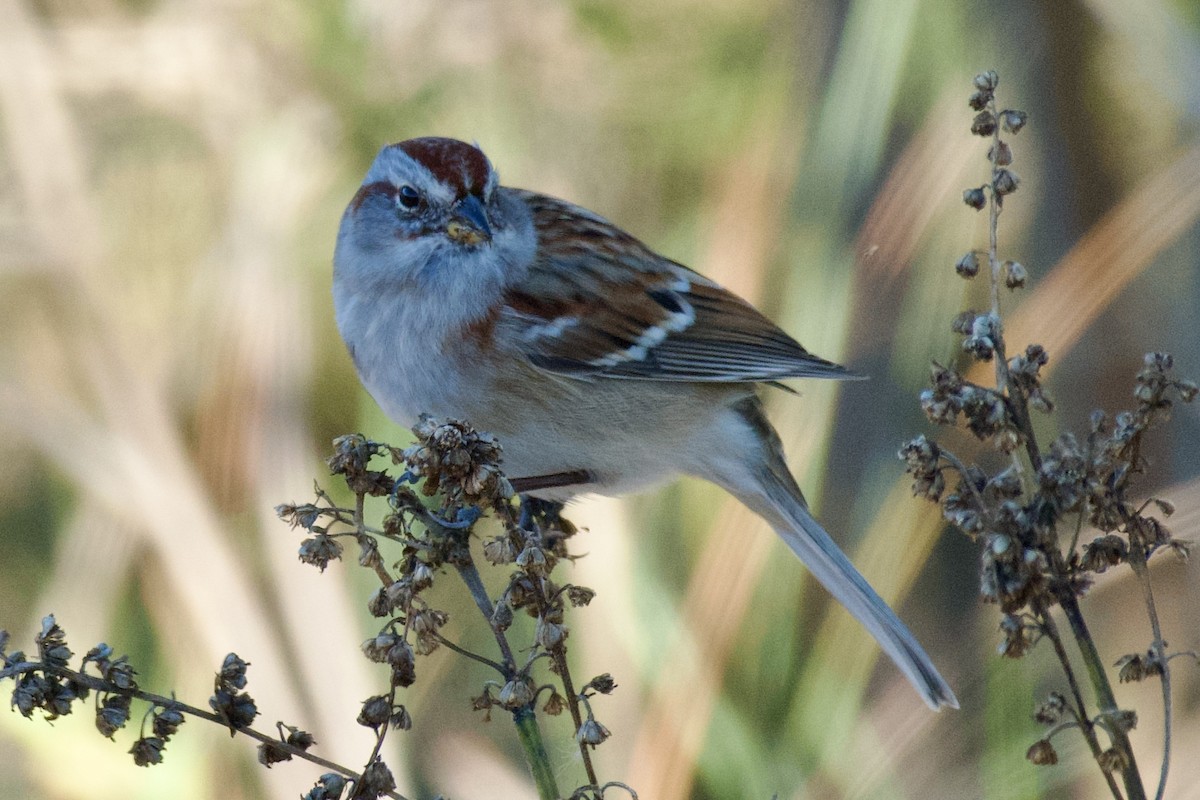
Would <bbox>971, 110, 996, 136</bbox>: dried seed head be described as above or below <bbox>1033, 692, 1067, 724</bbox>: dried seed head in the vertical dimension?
above

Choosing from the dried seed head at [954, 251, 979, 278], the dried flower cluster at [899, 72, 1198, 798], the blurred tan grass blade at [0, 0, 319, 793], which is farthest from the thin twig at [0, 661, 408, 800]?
the blurred tan grass blade at [0, 0, 319, 793]

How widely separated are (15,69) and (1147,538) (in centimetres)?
204

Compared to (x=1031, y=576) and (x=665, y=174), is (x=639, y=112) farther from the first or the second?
(x=1031, y=576)

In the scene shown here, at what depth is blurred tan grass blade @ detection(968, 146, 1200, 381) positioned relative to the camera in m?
1.74

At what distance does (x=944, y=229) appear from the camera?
1.90 metres

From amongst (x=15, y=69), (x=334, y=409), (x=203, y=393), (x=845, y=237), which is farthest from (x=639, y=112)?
(x=15, y=69)

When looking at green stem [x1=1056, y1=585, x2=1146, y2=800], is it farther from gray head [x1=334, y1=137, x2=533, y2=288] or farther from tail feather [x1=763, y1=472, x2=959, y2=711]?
gray head [x1=334, y1=137, x2=533, y2=288]

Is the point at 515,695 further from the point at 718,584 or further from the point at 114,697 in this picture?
the point at 718,584

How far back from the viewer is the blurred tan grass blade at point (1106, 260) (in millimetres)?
1735

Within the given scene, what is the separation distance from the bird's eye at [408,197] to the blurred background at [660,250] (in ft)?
1.24

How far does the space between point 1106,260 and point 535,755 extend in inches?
51.7

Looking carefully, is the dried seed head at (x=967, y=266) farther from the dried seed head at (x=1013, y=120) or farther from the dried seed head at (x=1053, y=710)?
the dried seed head at (x=1053, y=710)

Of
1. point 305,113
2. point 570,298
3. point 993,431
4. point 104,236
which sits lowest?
point 993,431

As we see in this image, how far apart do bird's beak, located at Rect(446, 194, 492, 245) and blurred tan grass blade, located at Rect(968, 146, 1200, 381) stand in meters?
0.74
